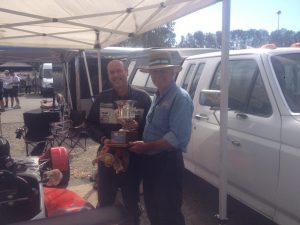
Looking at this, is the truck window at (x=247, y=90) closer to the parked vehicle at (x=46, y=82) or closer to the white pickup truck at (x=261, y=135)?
the white pickup truck at (x=261, y=135)

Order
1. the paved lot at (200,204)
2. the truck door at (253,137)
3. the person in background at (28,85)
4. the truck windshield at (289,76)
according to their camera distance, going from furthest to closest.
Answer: the person in background at (28,85), the paved lot at (200,204), the truck windshield at (289,76), the truck door at (253,137)

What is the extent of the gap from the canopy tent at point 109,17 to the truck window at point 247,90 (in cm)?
39

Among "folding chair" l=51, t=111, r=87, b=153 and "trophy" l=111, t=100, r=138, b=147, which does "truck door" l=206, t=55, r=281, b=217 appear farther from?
"folding chair" l=51, t=111, r=87, b=153

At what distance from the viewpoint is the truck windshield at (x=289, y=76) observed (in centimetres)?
325

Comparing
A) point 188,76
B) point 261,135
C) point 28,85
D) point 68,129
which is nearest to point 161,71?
point 261,135

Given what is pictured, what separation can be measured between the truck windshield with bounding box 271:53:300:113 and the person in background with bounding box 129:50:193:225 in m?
1.01

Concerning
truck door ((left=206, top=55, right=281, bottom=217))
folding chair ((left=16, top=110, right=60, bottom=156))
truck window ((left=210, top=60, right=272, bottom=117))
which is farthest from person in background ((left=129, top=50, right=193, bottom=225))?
folding chair ((left=16, top=110, right=60, bottom=156))

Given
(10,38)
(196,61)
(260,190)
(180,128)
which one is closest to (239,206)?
(260,190)

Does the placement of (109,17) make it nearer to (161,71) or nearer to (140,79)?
(161,71)

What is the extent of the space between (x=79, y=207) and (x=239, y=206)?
2.92 m

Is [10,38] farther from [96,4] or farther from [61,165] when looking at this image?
[61,165]

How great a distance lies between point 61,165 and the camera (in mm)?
3023

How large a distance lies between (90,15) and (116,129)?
1.49 m

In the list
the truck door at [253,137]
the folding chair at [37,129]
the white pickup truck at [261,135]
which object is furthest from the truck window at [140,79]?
the truck door at [253,137]
